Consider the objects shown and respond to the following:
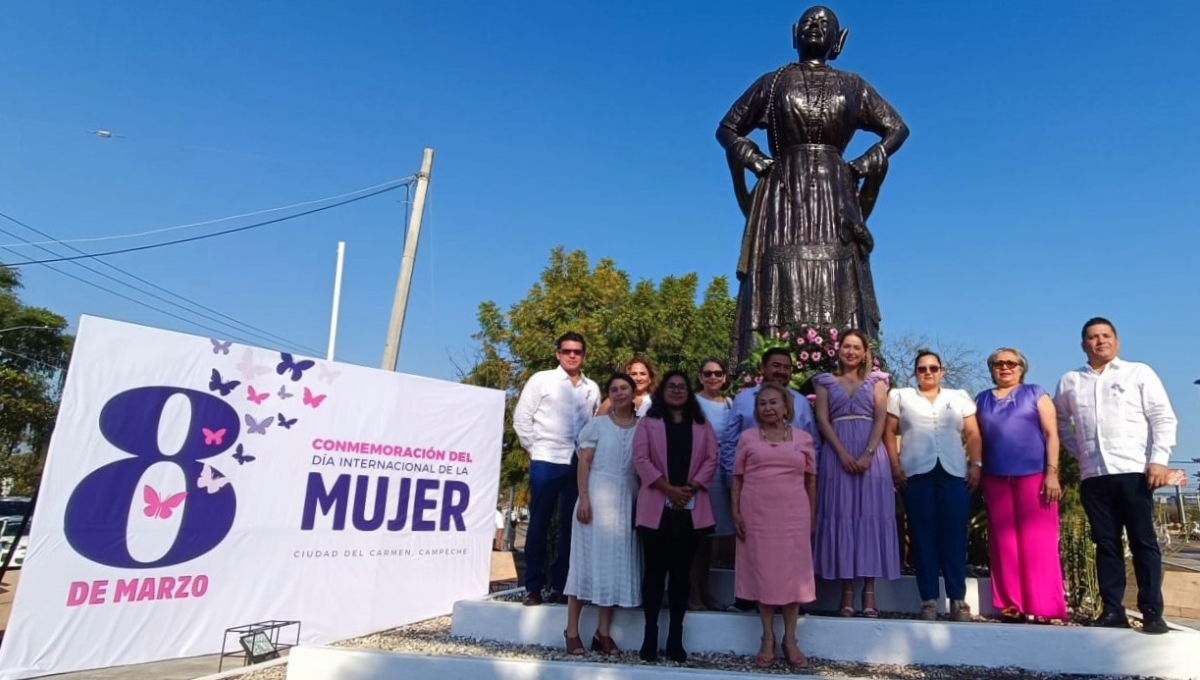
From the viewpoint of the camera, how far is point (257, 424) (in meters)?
4.77

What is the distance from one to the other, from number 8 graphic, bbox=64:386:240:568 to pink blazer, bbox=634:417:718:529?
2555 mm

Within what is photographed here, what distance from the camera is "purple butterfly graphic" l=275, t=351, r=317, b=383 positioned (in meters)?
4.96

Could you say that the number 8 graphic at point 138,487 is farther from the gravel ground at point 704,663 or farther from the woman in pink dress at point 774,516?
the woman in pink dress at point 774,516

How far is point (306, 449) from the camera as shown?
16.4 feet

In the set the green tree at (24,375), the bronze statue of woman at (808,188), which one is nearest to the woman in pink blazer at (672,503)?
the bronze statue of woman at (808,188)

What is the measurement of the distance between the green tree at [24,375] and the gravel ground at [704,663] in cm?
2434

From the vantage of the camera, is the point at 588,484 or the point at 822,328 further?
the point at 822,328

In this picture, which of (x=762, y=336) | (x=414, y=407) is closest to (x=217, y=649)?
(x=414, y=407)

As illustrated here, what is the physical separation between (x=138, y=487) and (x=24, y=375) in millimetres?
26201

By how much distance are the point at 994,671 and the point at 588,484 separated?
2.13 meters

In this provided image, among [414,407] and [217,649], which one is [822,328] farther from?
[217,649]

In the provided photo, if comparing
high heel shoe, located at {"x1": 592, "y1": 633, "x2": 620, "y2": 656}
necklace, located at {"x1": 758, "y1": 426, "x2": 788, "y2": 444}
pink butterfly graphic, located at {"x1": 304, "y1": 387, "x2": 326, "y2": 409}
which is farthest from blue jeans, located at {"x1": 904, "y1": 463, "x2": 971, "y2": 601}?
pink butterfly graphic, located at {"x1": 304, "y1": 387, "x2": 326, "y2": 409}

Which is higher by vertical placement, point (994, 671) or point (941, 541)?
point (941, 541)

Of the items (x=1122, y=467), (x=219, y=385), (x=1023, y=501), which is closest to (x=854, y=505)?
(x=1023, y=501)
